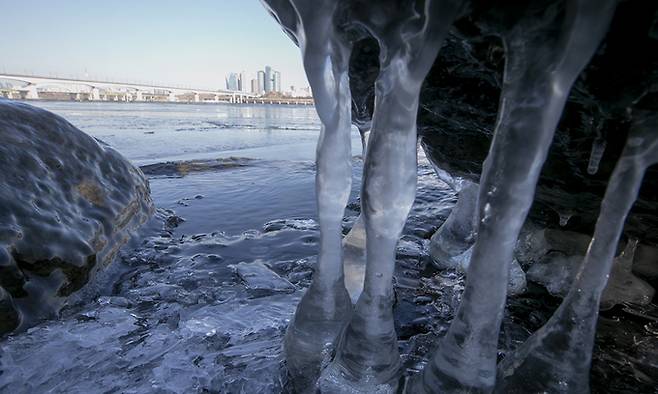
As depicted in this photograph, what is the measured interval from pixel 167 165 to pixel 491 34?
22.6 ft

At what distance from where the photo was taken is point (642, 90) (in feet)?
3.29

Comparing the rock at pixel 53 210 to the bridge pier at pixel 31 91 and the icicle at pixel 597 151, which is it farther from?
the bridge pier at pixel 31 91

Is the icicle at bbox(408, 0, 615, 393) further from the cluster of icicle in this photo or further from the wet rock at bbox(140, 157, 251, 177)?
the wet rock at bbox(140, 157, 251, 177)

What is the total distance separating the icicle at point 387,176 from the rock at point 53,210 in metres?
1.82

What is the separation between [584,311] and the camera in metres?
1.19

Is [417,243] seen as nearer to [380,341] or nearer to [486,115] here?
[486,115]

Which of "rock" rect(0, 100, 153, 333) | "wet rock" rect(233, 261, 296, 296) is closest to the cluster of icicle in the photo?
"wet rock" rect(233, 261, 296, 296)

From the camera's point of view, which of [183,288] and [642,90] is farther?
[183,288]

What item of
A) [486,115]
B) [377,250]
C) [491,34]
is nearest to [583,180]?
[486,115]

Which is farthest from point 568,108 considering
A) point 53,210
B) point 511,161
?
point 53,210

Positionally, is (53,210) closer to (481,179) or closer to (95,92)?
(481,179)

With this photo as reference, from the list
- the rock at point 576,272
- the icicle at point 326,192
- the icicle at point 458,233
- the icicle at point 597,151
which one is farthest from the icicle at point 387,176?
the icicle at point 458,233

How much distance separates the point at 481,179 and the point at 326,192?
2.06 ft

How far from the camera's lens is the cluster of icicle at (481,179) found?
3.04 feet
